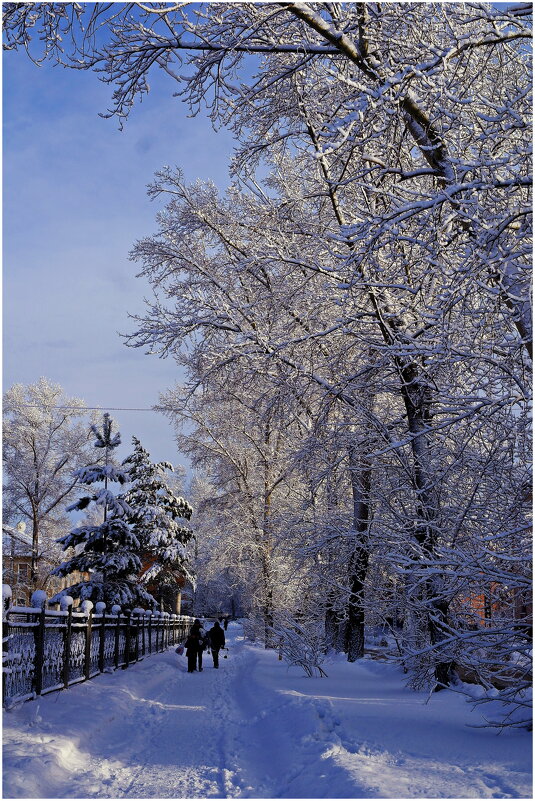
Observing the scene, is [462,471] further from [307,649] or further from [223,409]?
[223,409]

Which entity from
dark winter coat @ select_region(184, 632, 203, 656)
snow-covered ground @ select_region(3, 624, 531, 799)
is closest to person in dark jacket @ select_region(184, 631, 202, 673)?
dark winter coat @ select_region(184, 632, 203, 656)

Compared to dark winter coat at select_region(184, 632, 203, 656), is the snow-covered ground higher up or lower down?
higher up

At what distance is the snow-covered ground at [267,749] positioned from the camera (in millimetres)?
5871

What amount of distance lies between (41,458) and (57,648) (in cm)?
2776

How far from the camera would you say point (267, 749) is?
8086 millimetres

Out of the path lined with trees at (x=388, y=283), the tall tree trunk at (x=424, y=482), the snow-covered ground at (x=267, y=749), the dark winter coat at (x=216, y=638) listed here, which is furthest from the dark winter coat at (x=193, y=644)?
the tall tree trunk at (x=424, y=482)

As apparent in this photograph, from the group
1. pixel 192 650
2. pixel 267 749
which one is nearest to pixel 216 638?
pixel 192 650

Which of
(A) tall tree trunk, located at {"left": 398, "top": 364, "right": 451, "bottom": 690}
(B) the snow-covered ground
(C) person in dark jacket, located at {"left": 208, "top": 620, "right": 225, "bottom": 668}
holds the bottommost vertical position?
(C) person in dark jacket, located at {"left": 208, "top": 620, "right": 225, "bottom": 668}

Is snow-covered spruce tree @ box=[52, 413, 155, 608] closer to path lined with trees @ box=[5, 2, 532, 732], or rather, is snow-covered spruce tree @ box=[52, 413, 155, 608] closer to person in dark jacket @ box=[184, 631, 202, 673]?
person in dark jacket @ box=[184, 631, 202, 673]

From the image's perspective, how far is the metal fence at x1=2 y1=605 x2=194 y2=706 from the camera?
952 cm

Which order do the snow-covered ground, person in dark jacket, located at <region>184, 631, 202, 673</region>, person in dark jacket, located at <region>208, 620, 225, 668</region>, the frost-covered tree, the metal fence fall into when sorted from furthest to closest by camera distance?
the frost-covered tree
person in dark jacket, located at <region>208, 620, 225, 668</region>
person in dark jacket, located at <region>184, 631, 202, 673</region>
the metal fence
the snow-covered ground

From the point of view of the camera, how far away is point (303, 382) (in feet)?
49.3

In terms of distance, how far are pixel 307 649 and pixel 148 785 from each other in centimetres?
908

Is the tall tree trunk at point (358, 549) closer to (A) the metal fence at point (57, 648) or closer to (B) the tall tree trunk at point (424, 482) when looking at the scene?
(B) the tall tree trunk at point (424, 482)
